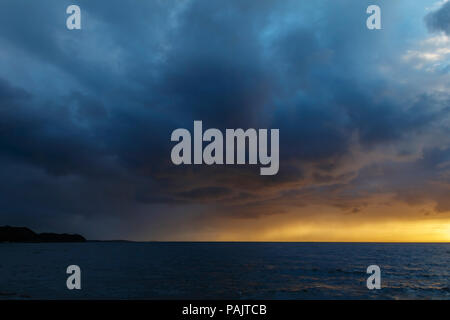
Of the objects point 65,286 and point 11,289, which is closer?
point 11,289

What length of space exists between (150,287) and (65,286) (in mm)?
11563

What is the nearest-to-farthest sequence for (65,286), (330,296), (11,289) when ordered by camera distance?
(330,296) < (11,289) < (65,286)

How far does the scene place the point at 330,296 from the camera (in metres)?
32.0

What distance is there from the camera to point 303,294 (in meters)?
33.0
